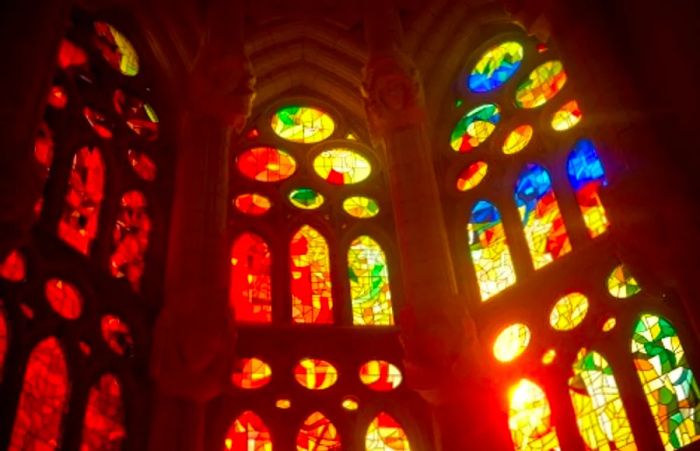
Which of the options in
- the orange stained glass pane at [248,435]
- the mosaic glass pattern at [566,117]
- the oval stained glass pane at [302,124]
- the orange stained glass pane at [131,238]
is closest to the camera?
the orange stained glass pane at [248,435]

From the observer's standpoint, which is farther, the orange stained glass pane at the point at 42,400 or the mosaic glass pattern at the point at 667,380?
the mosaic glass pattern at the point at 667,380

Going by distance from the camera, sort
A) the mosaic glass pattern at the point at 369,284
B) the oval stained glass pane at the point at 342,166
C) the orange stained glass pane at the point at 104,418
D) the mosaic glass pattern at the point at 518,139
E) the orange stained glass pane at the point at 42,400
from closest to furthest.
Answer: the orange stained glass pane at the point at 42,400 → the orange stained glass pane at the point at 104,418 → the mosaic glass pattern at the point at 369,284 → the mosaic glass pattern at the point at 518,139 → the oval stained glass pane at the point at 342,166

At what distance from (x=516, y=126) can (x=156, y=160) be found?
369cm

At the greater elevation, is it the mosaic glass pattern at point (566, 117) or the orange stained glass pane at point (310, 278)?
the mosaic glass pattern at point (566, 117)

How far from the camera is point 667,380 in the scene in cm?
825

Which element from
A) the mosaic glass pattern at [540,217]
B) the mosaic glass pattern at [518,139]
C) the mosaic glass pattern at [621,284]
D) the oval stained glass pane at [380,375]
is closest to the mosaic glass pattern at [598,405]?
the mosaic glass pattern at [621,284]

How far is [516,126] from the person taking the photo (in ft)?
35.6

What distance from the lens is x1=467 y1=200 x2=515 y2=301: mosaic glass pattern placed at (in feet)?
33.1

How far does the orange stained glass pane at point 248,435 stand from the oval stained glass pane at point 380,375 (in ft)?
3.54

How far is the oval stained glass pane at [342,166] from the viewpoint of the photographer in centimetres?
1168

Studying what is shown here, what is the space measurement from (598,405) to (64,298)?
440 centimetres

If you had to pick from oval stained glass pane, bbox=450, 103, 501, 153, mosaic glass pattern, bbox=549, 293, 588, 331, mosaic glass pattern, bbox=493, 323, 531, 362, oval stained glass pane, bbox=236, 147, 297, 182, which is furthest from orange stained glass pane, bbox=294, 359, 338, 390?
oval stained glass pane, bbox=450, 103, 501, 153

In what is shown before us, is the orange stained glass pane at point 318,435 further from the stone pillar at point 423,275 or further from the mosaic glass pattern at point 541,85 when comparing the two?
the mosaic glass pattern at point 541,85

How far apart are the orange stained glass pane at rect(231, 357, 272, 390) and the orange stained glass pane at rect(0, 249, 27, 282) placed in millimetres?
2322
